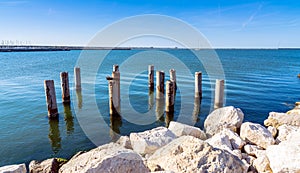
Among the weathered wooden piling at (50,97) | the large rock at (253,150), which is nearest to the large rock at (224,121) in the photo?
the large rock at (253,150)

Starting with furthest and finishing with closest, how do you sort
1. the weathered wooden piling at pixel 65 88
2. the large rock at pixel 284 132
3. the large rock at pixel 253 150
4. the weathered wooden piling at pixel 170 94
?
the weathered wooden piling at pixel 65 88 < the weathered wooden piling at pixel 170 94 < the large rock at pixel 284 132 < the large rock at pixel 253 150

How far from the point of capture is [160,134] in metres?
Answer: 6.66

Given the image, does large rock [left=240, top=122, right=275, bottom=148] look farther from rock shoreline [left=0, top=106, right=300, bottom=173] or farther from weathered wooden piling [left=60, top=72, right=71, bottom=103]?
weathered wooden piling [left=60, top=72, right=71, bottom=103]

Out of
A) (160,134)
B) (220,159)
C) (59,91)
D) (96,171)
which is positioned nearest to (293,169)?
(220,159)

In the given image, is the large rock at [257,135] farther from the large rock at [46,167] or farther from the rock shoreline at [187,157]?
the large rock at [46,167]

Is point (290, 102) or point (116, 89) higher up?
point (116, 89)

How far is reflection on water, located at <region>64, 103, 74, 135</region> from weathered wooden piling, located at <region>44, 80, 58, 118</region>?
659 mm

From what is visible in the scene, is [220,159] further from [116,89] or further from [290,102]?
[290,102]

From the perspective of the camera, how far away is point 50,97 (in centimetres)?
1057

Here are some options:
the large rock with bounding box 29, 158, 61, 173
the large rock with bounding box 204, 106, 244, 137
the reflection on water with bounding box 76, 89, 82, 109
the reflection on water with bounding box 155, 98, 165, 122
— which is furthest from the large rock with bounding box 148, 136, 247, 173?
the reflection on water with bounding box 76, 89, 82, 109

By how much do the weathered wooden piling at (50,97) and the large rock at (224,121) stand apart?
7.60m

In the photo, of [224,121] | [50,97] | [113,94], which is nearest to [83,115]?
[50,97]

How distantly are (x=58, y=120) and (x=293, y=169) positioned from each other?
33.1 ft

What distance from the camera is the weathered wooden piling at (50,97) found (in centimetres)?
1048
